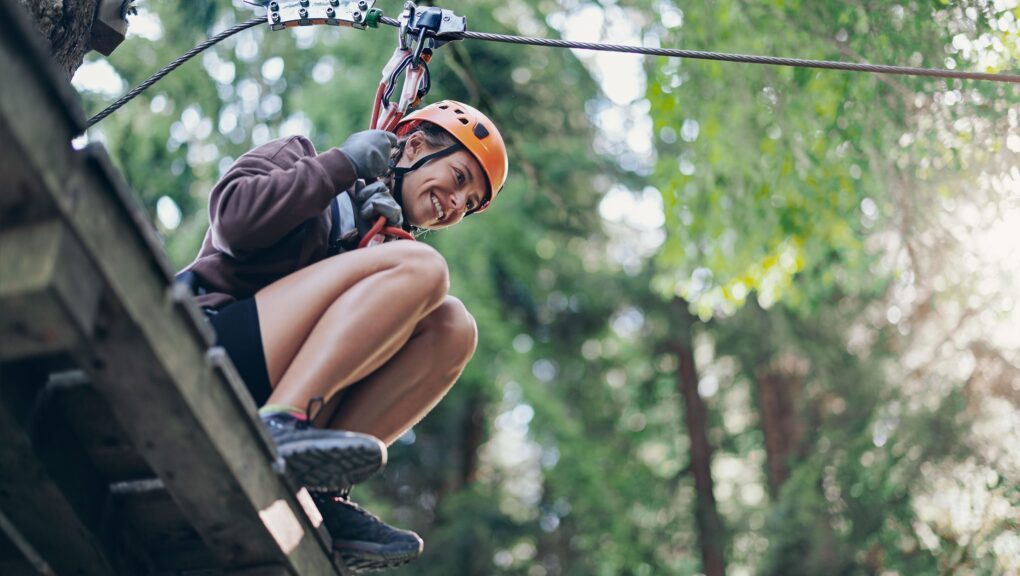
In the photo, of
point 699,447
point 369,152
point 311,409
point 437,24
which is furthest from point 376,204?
point 699,447

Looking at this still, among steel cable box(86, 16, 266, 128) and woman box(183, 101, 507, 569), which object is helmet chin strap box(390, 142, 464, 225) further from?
steel cable box(86, 16, 266, 128)

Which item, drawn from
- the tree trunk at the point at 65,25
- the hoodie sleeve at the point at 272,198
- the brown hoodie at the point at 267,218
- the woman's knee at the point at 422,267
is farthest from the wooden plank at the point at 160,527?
the tree trunk at the point at 65,25

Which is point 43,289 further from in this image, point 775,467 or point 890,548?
point 775,467

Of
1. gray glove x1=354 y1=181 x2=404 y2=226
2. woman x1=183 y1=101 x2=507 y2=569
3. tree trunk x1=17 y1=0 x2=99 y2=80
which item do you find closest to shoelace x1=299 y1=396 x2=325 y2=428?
woman x1=183 y1=101 x2=507 y2=569

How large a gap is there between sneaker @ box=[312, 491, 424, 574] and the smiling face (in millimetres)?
881

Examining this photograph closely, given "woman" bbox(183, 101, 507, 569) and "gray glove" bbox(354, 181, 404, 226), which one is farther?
"gray glove" bbox(354, 181, 404, 226)

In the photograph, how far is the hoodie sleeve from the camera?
8.94 ft

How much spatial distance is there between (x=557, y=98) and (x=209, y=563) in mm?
9240

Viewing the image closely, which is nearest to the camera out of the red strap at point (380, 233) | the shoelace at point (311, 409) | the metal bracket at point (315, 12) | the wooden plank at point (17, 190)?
the wooden plank at point (17, 190)

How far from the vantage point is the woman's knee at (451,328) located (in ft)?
10.1

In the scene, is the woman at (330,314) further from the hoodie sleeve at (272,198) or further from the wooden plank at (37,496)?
the wooden plank at (37,496)

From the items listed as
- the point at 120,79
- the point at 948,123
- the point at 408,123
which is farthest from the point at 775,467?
the point at 408,123

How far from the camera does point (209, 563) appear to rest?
2695 mm

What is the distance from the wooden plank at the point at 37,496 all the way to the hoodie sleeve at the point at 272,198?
Answer: 618 mm
